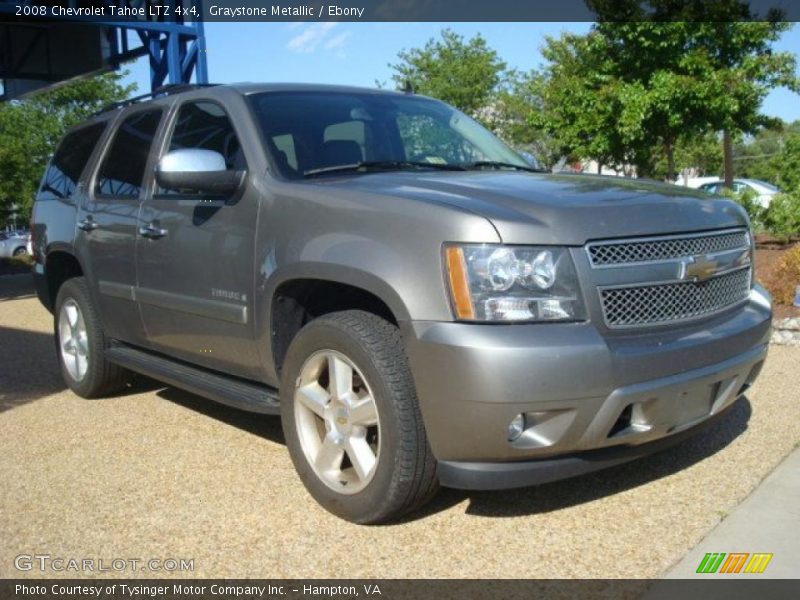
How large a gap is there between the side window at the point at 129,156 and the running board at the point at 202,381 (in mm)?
965

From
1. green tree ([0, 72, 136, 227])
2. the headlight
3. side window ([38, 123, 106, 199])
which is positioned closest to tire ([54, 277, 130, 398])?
side window ([38, 123, 106, 199])

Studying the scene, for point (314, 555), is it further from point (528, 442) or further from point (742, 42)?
point (742, 42)

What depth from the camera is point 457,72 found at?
30.0m

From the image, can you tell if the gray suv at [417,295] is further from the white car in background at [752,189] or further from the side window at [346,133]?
the white car in background at [752,189]

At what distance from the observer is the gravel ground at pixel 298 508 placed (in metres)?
3.12

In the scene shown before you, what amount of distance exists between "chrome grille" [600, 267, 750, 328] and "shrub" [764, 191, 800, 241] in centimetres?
838

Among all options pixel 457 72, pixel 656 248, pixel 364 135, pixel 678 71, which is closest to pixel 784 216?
pixel 678 71

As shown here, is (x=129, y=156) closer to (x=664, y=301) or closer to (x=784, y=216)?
(x=664, y=301)

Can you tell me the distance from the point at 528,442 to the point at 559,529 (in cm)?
56

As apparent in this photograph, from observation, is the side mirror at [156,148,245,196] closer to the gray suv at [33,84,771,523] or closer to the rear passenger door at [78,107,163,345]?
the gray suv at [33,84,771,523]

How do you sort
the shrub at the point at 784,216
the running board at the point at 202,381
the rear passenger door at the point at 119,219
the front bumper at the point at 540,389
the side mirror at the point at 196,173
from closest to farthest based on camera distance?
1. the front bumper at the point at 540,389
2. the side mirror at the point at 196,173
3. the running board at the point at 202,381
4. the rear passenger door at the point at 119,219
5. the shrub at the point at 784,216

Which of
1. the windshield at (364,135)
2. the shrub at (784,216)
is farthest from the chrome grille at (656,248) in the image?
the shrub at (784,216)

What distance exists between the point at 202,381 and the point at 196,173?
1132mm

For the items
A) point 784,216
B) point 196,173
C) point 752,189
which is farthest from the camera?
point 752,189
